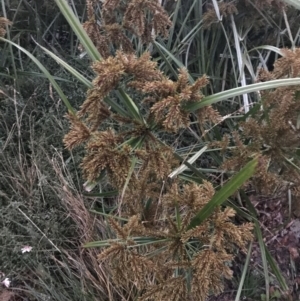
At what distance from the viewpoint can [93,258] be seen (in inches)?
78.6

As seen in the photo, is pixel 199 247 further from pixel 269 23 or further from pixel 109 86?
pixel 269 23

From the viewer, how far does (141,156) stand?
4.60 ft

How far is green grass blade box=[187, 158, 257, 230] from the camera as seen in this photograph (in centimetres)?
120

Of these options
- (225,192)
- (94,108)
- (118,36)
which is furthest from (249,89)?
(118,36)

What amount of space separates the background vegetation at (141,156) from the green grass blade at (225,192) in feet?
0.72

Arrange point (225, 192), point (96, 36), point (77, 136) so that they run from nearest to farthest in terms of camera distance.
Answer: point (225, 192), point (77, 136), point (96, 36)

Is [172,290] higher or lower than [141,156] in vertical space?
lower

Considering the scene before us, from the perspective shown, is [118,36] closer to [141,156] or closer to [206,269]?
[141,156]

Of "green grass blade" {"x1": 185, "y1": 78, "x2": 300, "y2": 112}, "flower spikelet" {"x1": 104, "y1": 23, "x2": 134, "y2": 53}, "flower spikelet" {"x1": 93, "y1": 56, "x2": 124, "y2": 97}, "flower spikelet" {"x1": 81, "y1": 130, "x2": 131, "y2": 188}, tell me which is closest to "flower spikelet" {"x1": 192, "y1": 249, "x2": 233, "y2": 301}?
"flower spikelet" {"x1": 81, "y1": 130, "x2": 131, "y2": 188}

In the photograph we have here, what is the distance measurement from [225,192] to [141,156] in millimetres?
260

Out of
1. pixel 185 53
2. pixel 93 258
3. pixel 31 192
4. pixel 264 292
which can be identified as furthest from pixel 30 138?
pixel 264 292

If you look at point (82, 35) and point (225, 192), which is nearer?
point (225, 192)

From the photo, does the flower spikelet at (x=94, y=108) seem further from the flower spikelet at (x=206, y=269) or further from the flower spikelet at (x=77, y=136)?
the flower spikelet at (x=206, y=269)

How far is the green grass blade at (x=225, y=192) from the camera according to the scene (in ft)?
3.94
